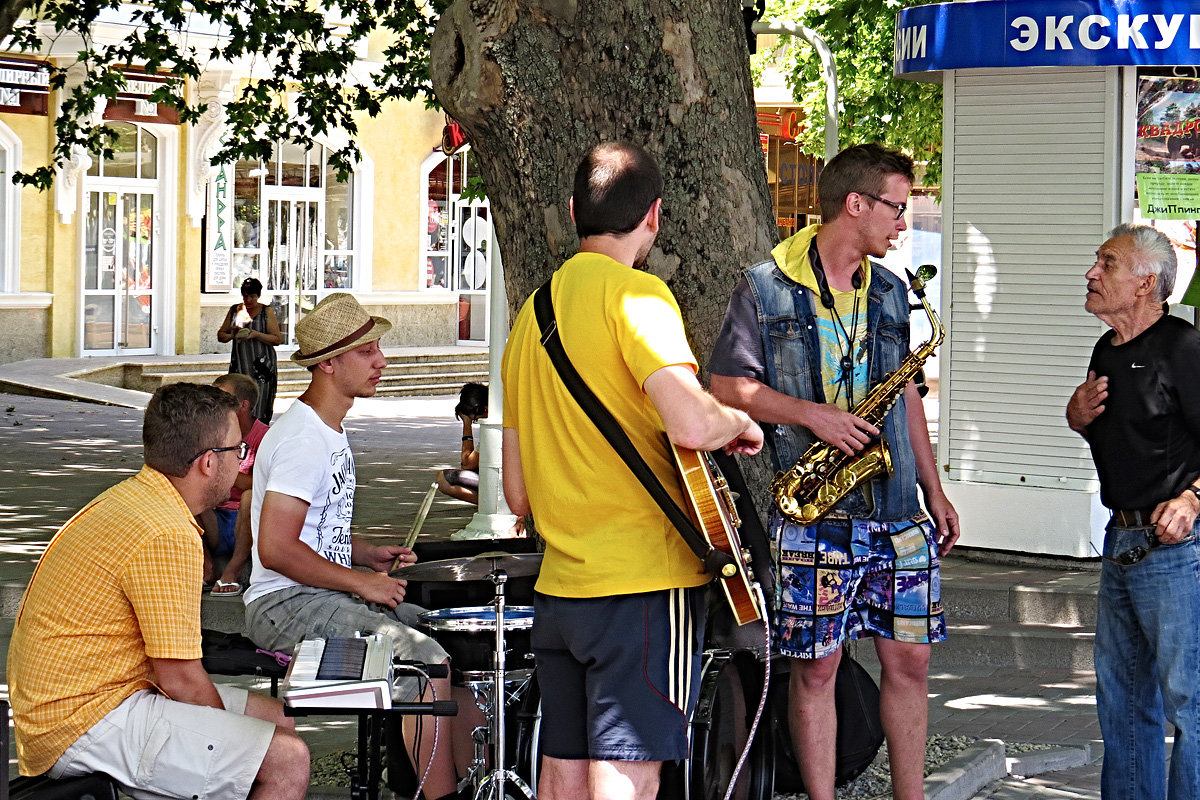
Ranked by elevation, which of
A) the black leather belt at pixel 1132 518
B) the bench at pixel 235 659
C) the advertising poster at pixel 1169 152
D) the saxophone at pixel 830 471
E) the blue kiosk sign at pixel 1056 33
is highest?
the blue kiosk sign at pixel 1056 33

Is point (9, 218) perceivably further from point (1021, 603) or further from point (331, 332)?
point (331, 332)

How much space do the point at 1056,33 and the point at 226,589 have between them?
5.04 metres

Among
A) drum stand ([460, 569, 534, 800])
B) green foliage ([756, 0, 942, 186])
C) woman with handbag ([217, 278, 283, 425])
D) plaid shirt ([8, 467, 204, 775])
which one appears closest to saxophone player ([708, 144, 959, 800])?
drum stand ([460, 569, 534, 800])

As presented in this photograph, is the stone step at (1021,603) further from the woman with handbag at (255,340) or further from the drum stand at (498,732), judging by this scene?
the woman with handbag at (255,340)

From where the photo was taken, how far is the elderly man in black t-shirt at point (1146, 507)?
4723mm

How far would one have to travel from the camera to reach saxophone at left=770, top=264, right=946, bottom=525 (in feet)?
14.5

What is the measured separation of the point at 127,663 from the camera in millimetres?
3971

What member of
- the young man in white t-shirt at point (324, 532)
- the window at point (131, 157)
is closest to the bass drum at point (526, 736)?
the young man in white t-shirt at point (324, 532)

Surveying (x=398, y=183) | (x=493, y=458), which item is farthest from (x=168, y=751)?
(x=398, y=183)

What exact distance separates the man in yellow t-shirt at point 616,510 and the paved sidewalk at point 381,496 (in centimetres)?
280

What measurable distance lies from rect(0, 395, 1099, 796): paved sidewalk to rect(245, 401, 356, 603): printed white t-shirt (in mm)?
1564

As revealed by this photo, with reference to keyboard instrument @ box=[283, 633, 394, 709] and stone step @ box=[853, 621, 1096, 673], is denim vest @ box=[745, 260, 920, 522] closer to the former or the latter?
keyboard instrument @ box=[283, 633, 394, 709]

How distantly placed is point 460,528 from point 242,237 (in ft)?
53.1

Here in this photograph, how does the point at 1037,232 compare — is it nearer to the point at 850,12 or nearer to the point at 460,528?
the point at 460,528
